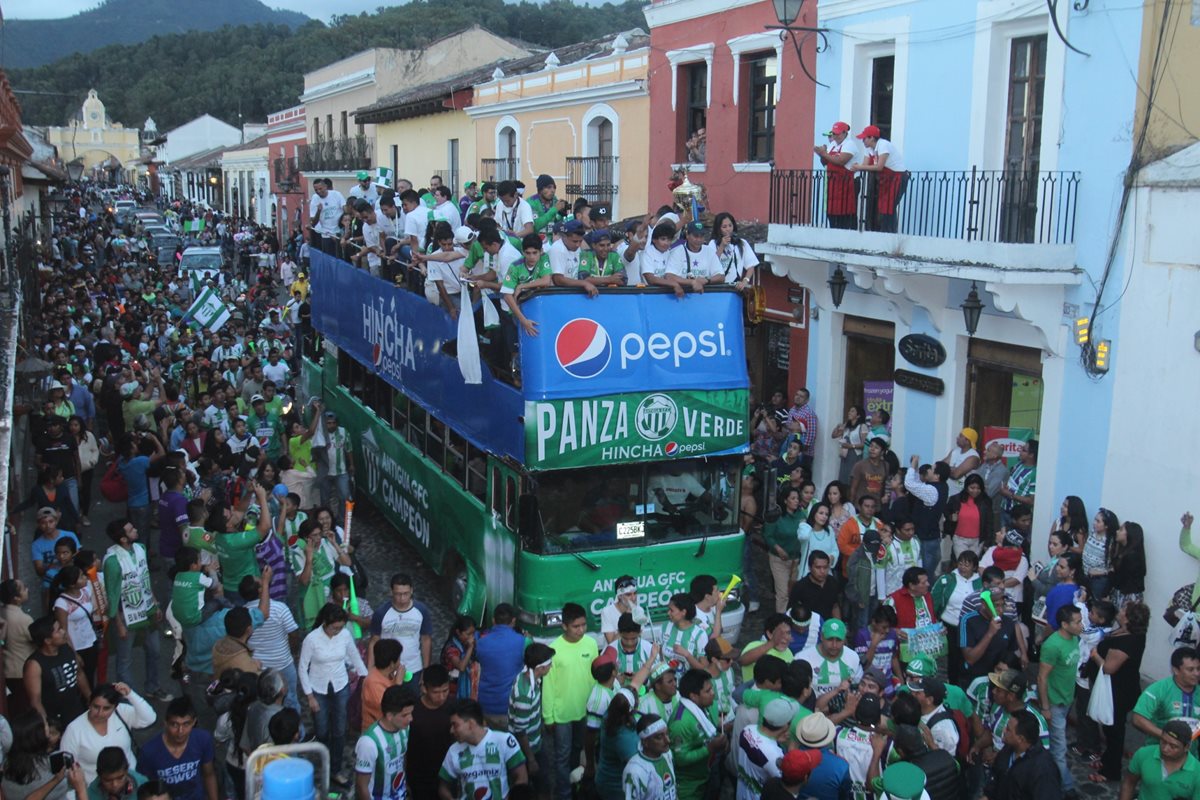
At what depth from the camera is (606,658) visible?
25.9 feet

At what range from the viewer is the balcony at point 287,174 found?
158ft

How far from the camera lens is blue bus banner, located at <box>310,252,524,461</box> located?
408 inches

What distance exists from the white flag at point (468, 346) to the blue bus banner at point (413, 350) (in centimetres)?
9

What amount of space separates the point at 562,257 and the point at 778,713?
501 cm

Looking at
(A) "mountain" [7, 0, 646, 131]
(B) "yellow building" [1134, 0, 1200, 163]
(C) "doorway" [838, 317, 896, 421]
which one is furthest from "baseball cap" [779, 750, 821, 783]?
(A) "mountain" [7, 0, 646, 131]

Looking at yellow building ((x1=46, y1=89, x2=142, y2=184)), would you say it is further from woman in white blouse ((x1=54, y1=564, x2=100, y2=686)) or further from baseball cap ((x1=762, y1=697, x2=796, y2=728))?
baseball cap ((x1=762, y1=697, x2=796, y2=728))

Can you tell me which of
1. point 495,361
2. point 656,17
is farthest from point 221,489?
point 656,17

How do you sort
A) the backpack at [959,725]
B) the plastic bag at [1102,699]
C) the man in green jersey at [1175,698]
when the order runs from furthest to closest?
the plastic bag at [1102,699] < the man in green jersey at [1175,698] < the backpack at [959,725]

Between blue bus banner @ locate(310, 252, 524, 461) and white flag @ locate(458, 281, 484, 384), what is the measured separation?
0.09 meters

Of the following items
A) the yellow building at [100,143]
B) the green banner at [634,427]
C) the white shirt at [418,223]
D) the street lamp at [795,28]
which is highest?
the yellow building at [100,143]

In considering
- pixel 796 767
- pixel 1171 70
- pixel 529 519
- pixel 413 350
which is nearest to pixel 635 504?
pixel 529 519

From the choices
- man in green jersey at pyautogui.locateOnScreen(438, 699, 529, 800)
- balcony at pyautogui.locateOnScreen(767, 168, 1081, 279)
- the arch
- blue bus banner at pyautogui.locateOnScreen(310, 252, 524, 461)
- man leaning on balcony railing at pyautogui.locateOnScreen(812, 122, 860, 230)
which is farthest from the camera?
the arch

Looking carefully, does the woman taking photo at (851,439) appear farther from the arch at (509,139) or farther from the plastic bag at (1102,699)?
the arch at (509,139)

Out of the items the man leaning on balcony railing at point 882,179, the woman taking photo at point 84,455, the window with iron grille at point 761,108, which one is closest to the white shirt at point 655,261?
the man leaning on balcony railing at point 882,179
